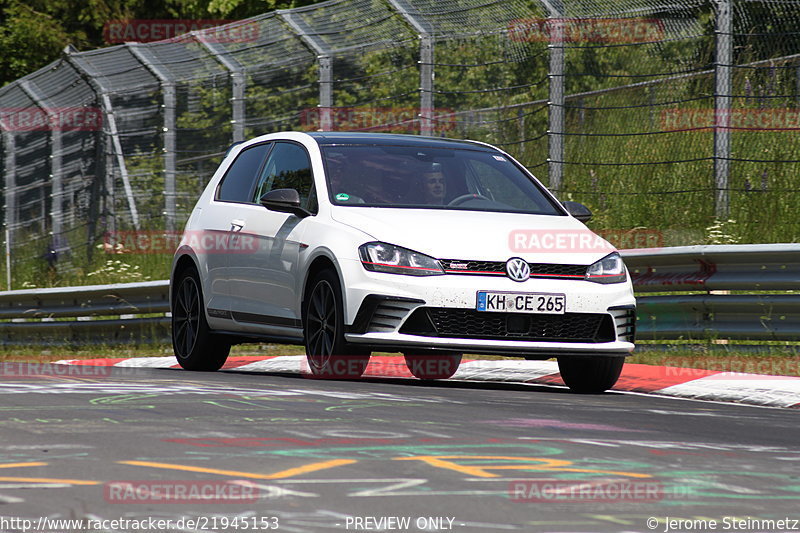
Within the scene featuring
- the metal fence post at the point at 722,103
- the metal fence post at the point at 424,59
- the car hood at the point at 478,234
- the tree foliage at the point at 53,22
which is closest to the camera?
the car hood at the point at 478,234

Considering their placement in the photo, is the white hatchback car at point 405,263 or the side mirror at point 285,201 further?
the side mirror at point 285,201

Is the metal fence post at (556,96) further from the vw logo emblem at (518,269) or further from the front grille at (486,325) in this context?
the vw logo emblem at (518,269)

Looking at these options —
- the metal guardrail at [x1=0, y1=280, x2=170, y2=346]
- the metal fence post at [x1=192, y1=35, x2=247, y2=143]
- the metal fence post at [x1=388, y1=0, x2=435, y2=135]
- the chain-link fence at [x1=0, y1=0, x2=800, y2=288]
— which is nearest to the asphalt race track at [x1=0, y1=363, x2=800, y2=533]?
the chain-link fence at [x1=0, y1=0, x2=800, y2=288]

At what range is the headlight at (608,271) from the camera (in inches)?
376

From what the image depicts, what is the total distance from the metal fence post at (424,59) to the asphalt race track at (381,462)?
7.76 meters

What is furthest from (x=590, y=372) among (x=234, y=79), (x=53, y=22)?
(x=53, y=22)

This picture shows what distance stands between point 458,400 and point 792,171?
7434 mm

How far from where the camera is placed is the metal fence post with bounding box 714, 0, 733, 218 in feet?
45.7

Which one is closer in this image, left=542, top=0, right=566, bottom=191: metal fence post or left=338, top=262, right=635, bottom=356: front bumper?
left=338, top=262, right=635, bottom=356: front bumper

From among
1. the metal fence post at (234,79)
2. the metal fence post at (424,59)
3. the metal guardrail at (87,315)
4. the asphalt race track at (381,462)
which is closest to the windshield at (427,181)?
the asphalt race track at (381,462)

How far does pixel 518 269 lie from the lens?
30.4ft

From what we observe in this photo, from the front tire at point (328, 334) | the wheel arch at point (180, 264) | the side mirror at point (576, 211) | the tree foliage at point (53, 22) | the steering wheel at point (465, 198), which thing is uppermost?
the tree foliage at point (53, 22)

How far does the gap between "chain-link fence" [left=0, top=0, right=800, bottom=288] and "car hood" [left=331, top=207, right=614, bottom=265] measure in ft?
14.3

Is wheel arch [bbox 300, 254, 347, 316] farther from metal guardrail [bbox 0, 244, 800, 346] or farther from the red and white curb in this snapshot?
metal guardrail [bbox 0, 244, 800, 346]
